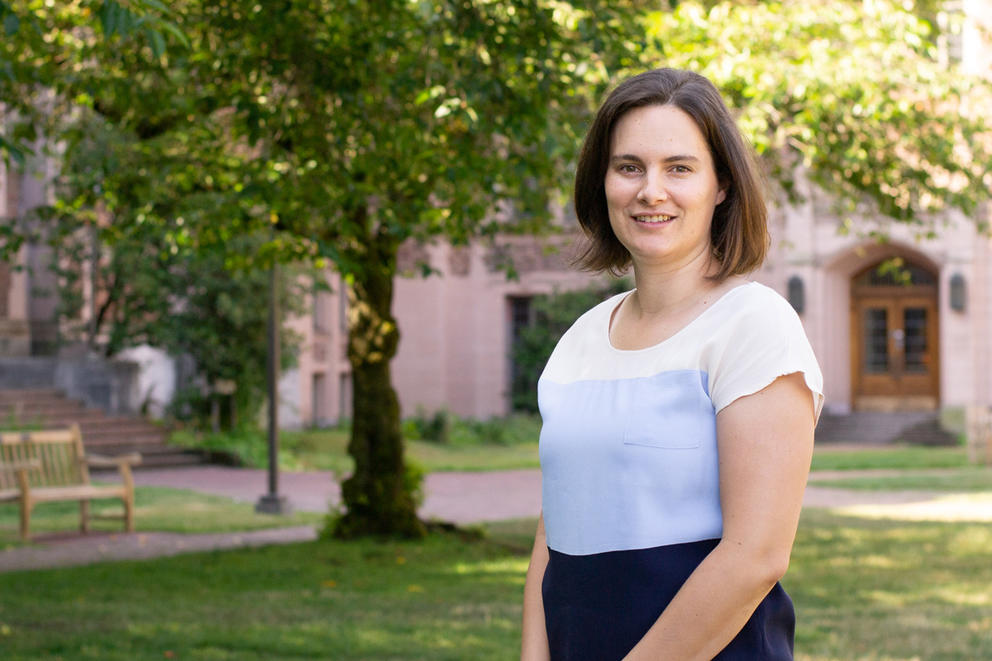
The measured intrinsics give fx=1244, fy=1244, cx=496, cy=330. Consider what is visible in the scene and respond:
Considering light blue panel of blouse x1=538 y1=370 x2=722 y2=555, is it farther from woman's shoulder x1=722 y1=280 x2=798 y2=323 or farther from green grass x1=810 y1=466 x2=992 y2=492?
green grass x1=810 y1=466 x2=992 y2=492

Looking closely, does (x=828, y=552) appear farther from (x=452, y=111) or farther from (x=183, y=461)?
(x=183, y=461)

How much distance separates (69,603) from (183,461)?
42.8 feet

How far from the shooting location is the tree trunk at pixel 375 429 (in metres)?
11.5

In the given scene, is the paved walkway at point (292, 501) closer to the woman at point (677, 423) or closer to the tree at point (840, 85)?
the tree at point (840, 85)

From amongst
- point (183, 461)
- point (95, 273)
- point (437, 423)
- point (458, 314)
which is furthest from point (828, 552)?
point (458, 314)

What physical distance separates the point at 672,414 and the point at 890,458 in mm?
23067

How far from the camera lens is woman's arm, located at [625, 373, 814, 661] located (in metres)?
1.83

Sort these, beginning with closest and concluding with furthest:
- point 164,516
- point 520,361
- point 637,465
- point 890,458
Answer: point 637,465
point 164,516
point 890,458
point 520,361

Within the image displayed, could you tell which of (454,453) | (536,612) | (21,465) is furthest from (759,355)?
(454,453)

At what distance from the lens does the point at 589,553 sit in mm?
2021

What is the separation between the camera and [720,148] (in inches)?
80.7

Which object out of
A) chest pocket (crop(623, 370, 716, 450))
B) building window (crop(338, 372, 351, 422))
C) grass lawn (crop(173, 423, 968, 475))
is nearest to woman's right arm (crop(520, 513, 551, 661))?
chest pocket (crop(623, 370, 716, 450))

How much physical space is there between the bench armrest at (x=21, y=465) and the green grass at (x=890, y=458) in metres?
13.8

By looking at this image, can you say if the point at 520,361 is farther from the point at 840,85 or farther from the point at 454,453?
the point at 840,85
